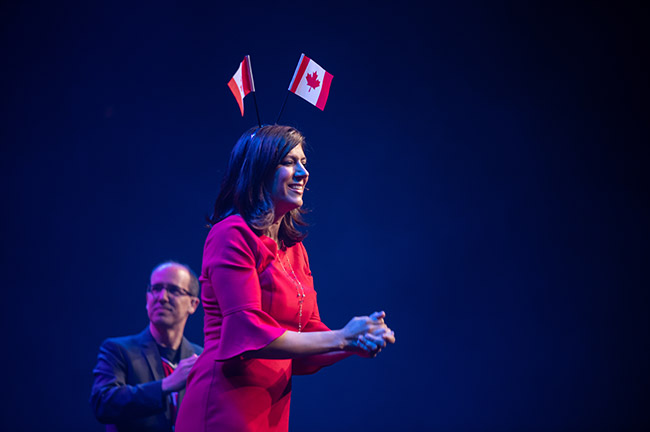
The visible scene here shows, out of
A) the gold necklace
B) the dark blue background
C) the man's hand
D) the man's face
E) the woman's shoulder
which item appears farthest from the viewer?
the dark blue background

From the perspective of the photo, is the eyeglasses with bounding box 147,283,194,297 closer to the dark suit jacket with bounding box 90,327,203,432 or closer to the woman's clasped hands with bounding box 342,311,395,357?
the dark suit jacket with bounding box 90,327,203,432

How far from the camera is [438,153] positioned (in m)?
3.66

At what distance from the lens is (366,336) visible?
3.64 feet

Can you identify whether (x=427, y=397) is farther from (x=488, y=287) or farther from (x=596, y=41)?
(x=596, y=41)

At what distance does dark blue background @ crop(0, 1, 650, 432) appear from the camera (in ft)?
10.7

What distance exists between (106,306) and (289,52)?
74.7 inches

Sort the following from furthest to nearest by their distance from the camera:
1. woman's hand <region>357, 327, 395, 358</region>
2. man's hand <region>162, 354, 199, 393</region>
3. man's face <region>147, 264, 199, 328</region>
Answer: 1. man's face <region>147, 264, 199, 328</region>
2. man's hand <region>162, 354, 199, 393</region>
3. woman's hand <region>357, 327, 395, 358</region>

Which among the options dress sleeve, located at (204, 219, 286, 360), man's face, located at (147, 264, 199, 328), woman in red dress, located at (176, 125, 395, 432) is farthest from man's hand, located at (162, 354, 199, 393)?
dress sleeve, located at (204, 219, 286, 360)

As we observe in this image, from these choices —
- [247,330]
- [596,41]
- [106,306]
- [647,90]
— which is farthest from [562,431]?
[247,330]

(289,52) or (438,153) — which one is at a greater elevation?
(289,52)

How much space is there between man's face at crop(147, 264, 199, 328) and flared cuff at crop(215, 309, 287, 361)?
5.07 ft

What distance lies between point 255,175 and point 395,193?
2306 mm

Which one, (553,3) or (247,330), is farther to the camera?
(553,3)

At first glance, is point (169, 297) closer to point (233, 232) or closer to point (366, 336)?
point (233, 232)
